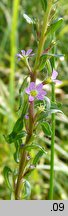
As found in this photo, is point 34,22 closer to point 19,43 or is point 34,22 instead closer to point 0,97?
point 0,97

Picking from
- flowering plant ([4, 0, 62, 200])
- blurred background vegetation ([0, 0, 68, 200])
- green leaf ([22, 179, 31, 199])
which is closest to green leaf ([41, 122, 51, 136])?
flowering plant ([4, 0, 62, 200])

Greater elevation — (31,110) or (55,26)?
(55,26)

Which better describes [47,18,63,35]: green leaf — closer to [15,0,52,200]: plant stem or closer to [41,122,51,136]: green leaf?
[15,0,52,200]: plant stem

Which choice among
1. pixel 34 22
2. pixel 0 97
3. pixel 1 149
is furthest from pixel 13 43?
pixel 34 22

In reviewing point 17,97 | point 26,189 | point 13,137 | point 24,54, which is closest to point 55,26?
point 24,54

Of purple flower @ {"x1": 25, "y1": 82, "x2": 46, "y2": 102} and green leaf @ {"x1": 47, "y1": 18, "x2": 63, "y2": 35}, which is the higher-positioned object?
green leaf @ {"x1": 47, "y1": 18, "x2": 63, "y2": 35}

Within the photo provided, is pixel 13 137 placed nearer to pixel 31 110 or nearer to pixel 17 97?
pixel 31 110

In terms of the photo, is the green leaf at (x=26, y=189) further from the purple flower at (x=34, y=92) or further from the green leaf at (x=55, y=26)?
the green leaf at (x=55, y=26)
